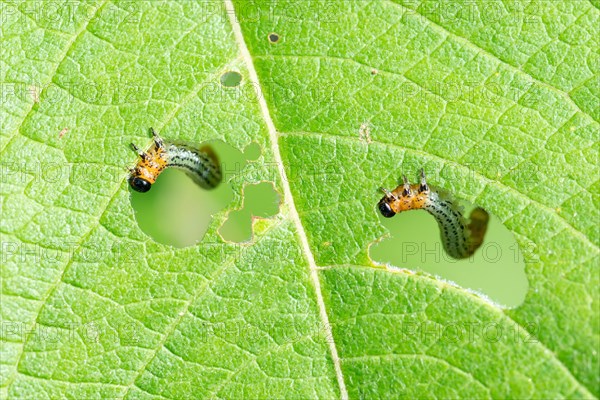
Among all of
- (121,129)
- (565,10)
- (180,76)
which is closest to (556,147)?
(565,10)

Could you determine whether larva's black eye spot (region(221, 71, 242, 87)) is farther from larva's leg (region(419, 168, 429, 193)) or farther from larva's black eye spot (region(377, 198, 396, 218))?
larva's leg (region(419, 168, 429, 193))

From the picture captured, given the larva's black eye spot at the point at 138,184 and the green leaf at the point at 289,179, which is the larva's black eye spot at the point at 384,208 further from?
the larva's black eye spot at the point at 138,184

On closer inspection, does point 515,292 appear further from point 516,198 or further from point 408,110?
point 408,110

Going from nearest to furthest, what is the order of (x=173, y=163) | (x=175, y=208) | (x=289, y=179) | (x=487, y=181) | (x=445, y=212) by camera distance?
(x=487, y=181) < (x=289, y=179) < (x=445, y=212) < (x=173, y=163) < (x=175, y=208)

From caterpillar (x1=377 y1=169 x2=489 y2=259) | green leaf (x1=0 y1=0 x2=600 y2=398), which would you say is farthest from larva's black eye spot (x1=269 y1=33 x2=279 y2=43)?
caterpillar (x1=377 y1=169 x2=489 y2=259)

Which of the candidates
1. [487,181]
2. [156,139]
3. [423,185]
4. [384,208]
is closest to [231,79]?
[156,139]

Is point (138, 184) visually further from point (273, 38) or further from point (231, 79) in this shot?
point (273, 38)
